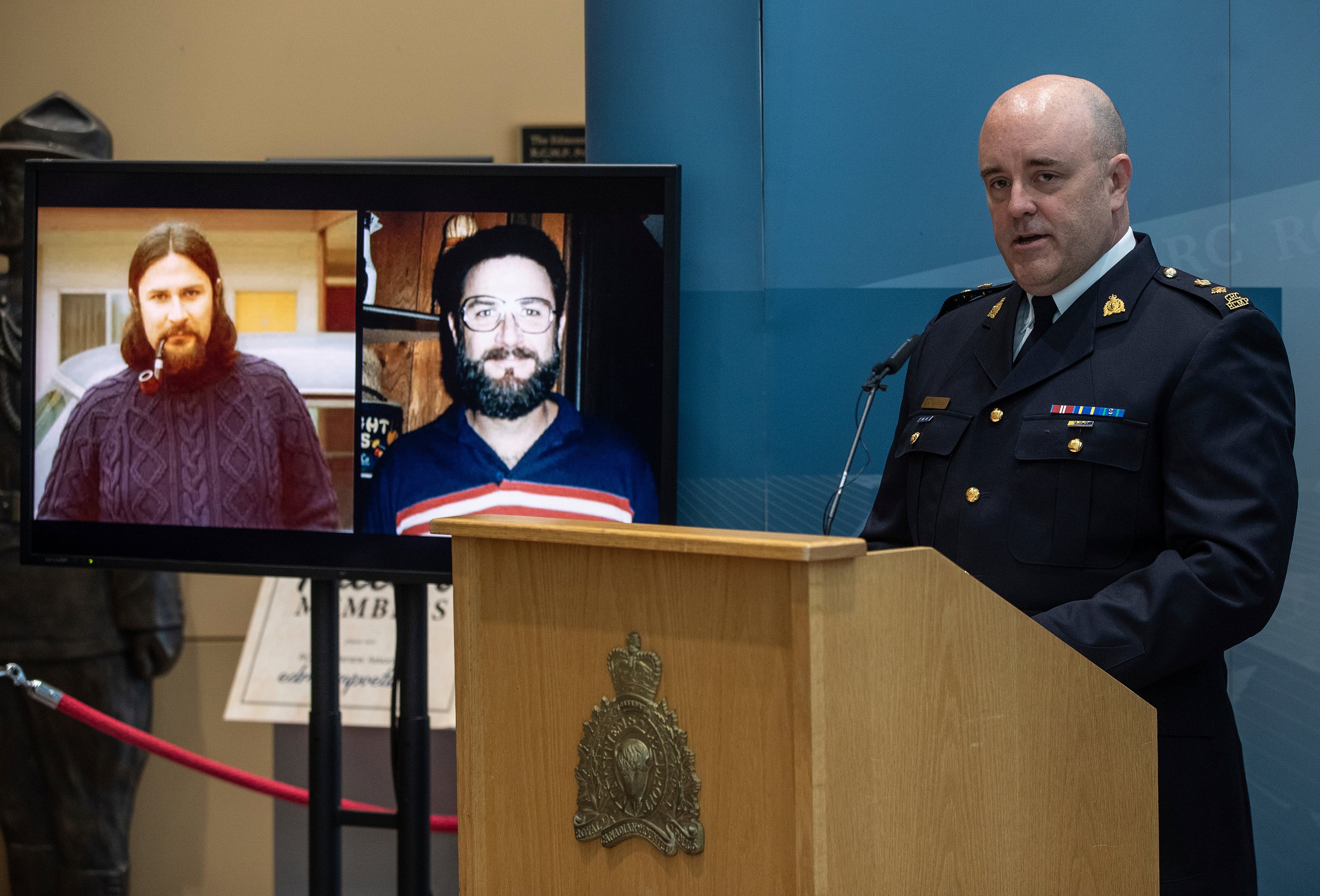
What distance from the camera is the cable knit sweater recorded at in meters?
2.45

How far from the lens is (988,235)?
89.8 inches

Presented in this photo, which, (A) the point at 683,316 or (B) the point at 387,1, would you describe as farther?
(B) the point at 387,1

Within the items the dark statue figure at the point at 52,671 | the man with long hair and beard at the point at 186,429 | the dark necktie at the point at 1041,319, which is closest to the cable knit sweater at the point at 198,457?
the man with long hair and beard at the point at 186,429

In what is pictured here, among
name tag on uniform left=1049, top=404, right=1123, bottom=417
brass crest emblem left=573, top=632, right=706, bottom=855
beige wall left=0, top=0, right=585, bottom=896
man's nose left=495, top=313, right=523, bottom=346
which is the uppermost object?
beige wall left=0, top=0, right=585, bottom=896

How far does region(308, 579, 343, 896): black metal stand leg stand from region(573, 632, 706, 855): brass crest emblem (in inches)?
58.4

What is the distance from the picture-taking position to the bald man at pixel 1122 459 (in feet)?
4.52

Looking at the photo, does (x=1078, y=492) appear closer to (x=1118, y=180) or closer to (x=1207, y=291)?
(x=1207, y=291)

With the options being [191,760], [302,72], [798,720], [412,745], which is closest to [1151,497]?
[798,720]

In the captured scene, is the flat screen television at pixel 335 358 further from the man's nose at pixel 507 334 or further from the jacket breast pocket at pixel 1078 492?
the jacket breast pocket at pixel 1078 492

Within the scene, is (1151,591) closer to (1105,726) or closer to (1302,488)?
(1105,726)

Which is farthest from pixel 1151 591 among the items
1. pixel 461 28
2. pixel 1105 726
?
pixel 461 28

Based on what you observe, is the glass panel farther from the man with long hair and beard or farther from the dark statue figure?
the dark statue figure

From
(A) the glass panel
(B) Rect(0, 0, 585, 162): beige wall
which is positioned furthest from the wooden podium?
(B) Rect(0, 0, 585, 162): beige wall

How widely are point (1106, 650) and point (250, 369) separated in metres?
1.72
